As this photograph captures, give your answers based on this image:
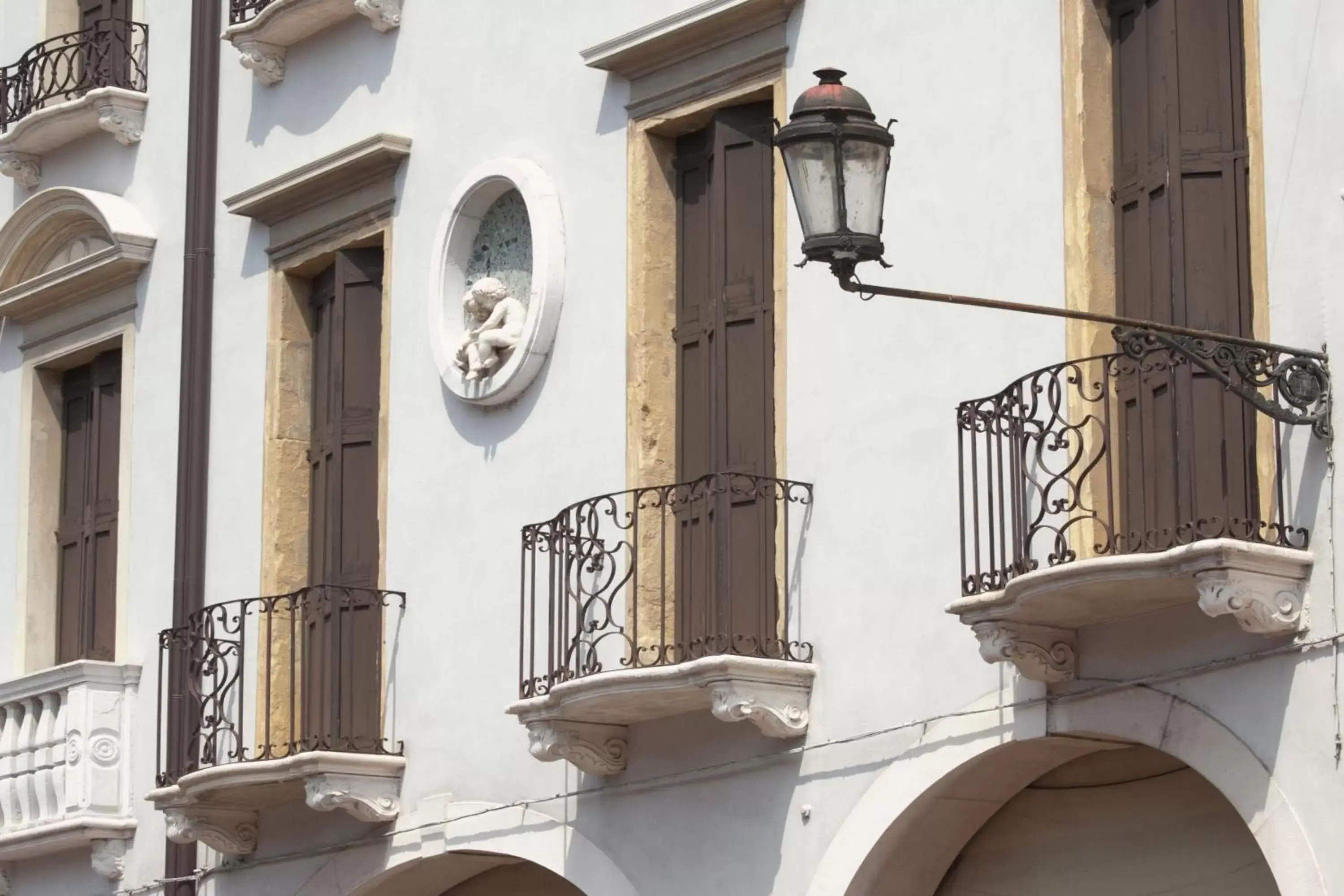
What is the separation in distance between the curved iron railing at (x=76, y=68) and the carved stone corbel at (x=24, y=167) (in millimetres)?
200

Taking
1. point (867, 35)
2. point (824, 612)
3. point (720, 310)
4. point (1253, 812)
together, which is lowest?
point (1253, 812)

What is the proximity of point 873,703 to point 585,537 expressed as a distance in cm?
179

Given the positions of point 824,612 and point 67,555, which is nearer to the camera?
point 824,612

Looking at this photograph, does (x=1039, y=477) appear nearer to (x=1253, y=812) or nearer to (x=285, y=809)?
(x=1253, y=812)

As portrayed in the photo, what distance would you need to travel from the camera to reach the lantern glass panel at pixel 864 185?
438 inches

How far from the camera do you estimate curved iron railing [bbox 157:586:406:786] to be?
54.2ft

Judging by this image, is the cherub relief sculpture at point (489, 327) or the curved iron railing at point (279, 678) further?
the curved iron railing at point (279, 678)

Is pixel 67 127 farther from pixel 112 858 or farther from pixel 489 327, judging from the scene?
pixel 489 327

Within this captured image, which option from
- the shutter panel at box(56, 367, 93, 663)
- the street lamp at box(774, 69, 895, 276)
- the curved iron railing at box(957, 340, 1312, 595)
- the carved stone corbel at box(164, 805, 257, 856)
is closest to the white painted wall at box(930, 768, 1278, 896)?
the curved iron railing at box(957, 340, 1312, 595)

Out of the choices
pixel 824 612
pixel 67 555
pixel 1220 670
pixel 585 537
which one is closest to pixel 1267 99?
pixel 1220 670

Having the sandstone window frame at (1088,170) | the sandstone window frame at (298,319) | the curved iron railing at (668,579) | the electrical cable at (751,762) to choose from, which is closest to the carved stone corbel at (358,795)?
the electrical cable at (751,762)

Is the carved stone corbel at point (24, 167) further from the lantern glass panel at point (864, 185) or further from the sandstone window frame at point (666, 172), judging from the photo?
the lantern glass panel at point (864, 185)

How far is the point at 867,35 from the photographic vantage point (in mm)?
14367

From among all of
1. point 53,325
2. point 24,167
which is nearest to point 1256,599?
point 53,325
